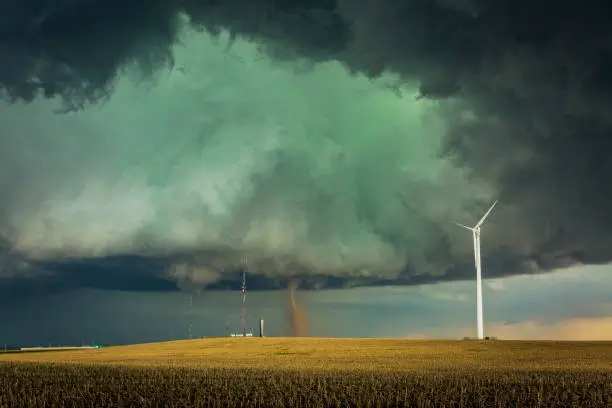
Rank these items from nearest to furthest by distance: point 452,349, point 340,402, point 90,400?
point 340,402 < point 90,400 < point 452,349

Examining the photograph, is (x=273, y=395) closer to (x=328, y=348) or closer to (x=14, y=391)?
(x=14, y=391)

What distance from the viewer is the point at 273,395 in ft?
161

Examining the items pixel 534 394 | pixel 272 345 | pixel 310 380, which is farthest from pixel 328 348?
pixel 534 394

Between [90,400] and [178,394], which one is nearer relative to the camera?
[90,400]

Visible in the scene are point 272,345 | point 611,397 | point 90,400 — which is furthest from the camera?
point 272,345

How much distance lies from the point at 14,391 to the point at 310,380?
23487mm

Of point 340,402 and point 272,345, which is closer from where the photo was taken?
point 340,402

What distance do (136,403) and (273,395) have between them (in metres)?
9.06

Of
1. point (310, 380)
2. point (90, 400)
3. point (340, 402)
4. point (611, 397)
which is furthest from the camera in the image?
point (310, 380)

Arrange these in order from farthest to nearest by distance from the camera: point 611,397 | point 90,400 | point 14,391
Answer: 1. point 14,391
2. point 611,397
3. point 90,400

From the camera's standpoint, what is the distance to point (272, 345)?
159250 mm

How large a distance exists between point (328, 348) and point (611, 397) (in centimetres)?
9366

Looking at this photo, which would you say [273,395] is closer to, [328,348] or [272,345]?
[328,348]

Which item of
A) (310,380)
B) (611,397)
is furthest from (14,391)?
(611,397)
